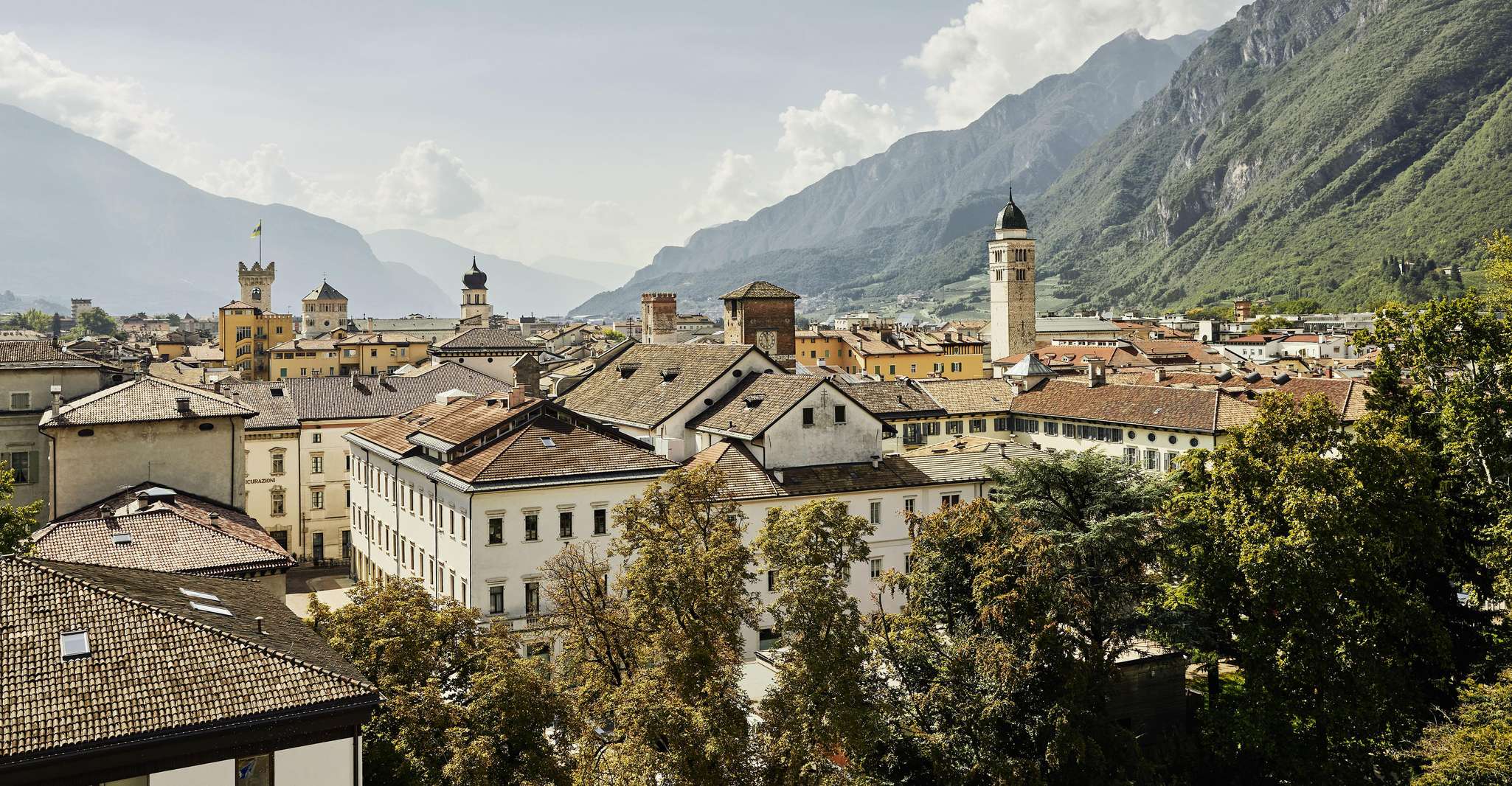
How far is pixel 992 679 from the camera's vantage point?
26.5m

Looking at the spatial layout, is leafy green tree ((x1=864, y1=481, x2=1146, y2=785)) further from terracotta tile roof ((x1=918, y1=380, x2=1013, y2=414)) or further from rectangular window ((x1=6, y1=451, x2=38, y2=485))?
terracotta tile roof ((x1=918, y1=380, x2=1013, y2=414))

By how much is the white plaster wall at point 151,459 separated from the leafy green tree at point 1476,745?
4393 cm

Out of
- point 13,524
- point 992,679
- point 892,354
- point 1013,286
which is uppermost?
point 1013,286

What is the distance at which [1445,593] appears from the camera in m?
33.0

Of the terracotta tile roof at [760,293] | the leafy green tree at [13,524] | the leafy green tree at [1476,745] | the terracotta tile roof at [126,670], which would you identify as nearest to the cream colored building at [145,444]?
the leafy green tree at [13,524]

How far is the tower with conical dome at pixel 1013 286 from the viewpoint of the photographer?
163m

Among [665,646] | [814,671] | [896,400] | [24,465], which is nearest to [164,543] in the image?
[665,646]

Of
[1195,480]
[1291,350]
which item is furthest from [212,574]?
[1291,350]

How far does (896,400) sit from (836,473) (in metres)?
31.2

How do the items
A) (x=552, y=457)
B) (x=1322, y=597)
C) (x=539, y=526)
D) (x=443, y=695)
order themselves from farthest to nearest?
(x=552, y=457) → (x=539, y=526) → (x=1322, y=597) → (x=443, y=695)

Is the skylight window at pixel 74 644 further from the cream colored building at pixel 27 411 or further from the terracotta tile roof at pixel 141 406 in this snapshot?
the cream colored building at pixel 27 411

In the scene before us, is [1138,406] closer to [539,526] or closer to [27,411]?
[539,526]

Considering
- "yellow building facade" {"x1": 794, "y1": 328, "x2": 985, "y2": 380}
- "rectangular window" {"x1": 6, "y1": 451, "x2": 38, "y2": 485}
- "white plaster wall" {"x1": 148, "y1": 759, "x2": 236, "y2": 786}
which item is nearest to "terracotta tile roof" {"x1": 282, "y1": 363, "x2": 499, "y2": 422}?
"rectangular window" {"x1": 6, "y1": 451, "x2": 38, "y2": 485}

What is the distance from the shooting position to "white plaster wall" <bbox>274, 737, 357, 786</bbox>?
17812 millimetres
